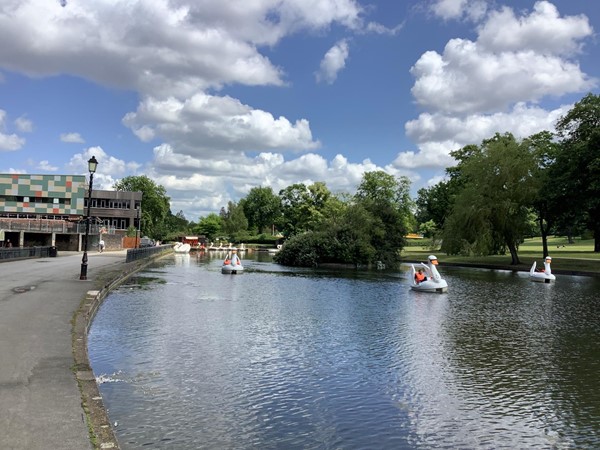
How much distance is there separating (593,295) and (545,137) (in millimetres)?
36598

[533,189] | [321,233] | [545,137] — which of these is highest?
[545,137]

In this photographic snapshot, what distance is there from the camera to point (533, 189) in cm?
4809

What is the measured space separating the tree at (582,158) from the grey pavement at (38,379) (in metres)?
39.1

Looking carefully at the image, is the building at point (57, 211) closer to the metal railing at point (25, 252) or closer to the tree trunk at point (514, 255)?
the metal railing at point (25, 252)

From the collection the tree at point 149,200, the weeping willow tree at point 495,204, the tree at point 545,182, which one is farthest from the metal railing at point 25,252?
the tree at point 149,200

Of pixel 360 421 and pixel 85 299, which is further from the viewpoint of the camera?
pixel 85 299

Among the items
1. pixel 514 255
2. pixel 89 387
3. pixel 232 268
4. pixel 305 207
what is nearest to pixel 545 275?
pixel 514 255

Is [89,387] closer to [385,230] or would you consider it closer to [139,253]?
[139,253]

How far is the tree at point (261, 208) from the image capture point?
14575 cm

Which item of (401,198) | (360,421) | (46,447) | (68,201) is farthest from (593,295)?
(68,201)

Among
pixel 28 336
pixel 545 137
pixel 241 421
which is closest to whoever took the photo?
pixel 241 421

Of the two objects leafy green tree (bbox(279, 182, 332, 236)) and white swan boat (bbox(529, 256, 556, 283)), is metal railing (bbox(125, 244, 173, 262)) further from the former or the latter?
leafy green tree (bbox(279, 182, 332, 236))

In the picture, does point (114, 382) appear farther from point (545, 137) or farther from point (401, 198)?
point (401, 198)

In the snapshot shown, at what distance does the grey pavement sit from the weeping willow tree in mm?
40855
